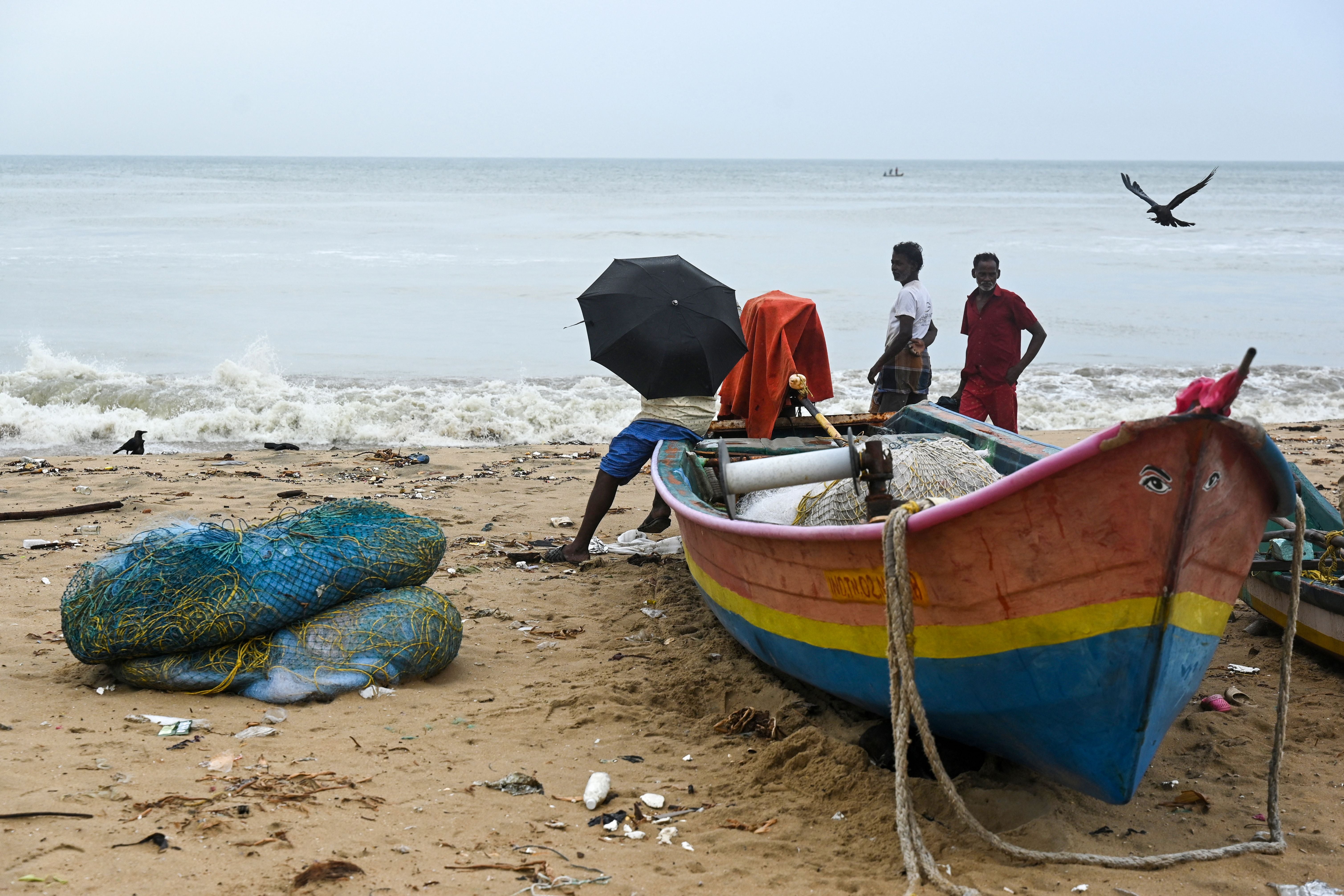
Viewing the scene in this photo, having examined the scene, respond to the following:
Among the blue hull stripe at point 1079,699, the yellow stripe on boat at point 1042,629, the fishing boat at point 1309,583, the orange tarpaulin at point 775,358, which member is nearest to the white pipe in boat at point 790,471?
the yellow stripe on boat at point 1042,629

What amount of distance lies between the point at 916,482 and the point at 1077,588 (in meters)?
1.39

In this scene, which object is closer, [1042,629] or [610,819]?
[1042,629]

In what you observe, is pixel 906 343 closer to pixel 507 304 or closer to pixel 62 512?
pixel 62 512

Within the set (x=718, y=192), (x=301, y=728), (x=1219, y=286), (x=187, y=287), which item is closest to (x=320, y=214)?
(x=187, y=287)

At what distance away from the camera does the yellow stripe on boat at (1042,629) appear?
2857mm

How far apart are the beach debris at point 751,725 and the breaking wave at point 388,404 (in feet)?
24.0

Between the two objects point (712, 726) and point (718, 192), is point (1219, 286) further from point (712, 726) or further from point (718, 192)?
point (718, 192)

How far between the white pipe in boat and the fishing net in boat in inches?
8.7

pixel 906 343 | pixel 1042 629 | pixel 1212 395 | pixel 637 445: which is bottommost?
pixel 637 445

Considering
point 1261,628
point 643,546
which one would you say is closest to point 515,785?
point 643,546

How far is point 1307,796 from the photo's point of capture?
3461mm

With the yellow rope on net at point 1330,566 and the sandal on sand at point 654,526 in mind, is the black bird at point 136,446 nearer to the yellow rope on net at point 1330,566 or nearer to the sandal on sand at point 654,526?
the sandal on sand at point 654,526

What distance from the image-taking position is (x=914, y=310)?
24.0 feet

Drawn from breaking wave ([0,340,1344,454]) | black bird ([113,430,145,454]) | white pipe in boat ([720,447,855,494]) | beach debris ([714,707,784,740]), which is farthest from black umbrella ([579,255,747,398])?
black bird ([113,430,145,454])
